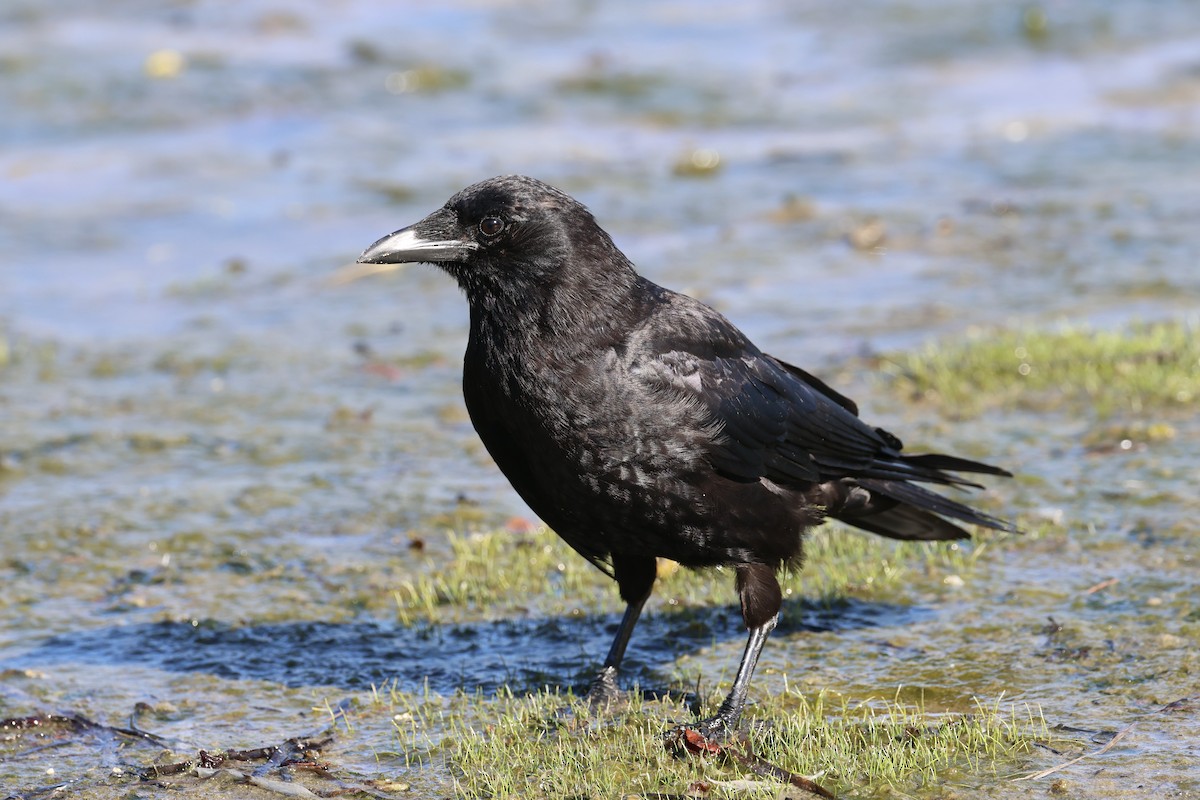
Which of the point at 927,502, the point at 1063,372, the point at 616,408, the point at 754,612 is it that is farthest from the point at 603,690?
the point at 1063,372

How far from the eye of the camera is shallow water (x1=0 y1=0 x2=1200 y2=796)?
5.39 meters

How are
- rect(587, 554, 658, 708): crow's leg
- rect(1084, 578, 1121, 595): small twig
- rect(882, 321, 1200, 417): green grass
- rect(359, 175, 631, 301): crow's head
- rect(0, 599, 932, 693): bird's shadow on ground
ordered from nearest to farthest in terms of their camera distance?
rect(359, 175, 631, 301): crow's head, rect(587, 554, 658, 708): crow's leg, rect(0, 599, 932, 693): bird's shadow on ground, rect(1084, 578, 1121, 595): small twig, rect(882, 321, 1200, 417): green grass

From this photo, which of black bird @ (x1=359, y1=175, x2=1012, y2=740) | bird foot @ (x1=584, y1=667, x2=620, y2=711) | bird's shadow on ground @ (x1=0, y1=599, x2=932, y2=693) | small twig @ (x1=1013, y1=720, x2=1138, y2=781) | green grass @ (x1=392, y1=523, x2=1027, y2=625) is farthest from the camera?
green grass @ (x1=392, y1=523, x2=1027, y2=625)

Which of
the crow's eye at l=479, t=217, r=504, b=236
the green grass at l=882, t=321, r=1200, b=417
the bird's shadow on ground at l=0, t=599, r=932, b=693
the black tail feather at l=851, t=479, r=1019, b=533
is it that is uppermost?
the crow's eye at l=479, t=217, r=504, b=236

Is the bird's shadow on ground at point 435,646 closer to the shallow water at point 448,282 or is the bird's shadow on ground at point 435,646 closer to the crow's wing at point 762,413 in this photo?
the shallow water at point 448,282

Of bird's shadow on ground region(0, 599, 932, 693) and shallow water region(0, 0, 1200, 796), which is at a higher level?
shallow water region(0, 0, 1200, 796)

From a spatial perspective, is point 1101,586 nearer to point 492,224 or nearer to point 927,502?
point 927,502

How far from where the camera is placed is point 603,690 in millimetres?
4965

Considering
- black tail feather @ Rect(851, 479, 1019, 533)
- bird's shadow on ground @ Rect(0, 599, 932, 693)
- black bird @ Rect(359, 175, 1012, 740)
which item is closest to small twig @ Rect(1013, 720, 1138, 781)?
black bird @ Rect(359, 175, 1012, 740)

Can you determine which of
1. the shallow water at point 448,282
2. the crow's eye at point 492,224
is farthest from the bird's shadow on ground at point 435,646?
the crow's eye at point 492,224

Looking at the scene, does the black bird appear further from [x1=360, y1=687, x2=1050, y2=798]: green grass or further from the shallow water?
the shallow water

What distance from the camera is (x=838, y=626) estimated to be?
5.47 m

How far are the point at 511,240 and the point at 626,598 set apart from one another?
49.8 inches

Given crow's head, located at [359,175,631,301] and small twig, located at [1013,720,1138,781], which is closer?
small twig, located at [1013,720,1138,781]
